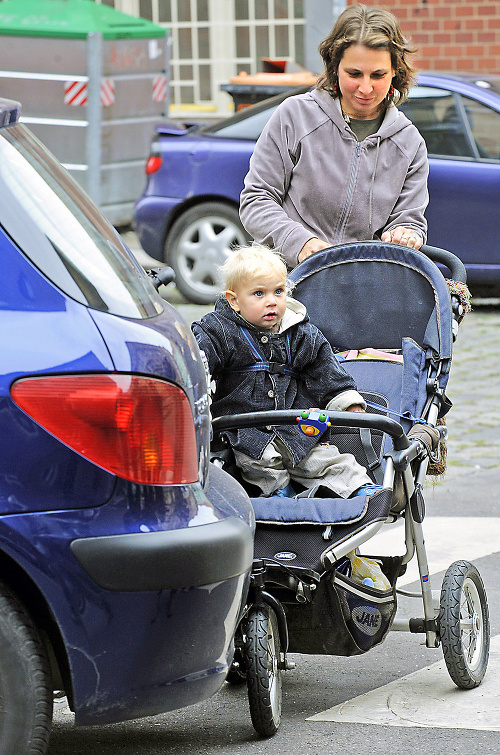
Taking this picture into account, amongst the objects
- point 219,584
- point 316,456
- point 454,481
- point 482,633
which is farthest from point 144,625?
point 454,481

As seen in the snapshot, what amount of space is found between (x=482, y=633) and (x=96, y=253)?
1836 millimetres

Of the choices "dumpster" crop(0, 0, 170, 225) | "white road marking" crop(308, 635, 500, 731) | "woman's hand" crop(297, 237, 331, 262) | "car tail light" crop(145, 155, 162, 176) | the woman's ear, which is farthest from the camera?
"dumpster" crop(0, 0, 170, 225)

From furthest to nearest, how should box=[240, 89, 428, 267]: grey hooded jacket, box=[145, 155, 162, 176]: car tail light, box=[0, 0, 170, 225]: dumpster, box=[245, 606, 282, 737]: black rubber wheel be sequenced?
box=[0, 0, 170, 225]: dumpster < box=[145, 155, 162, 176]: car tail light < box=[240, 89, 428, 267]: grey hooded jacket < box=[245, 606, 282, 737]: black rubber wheel

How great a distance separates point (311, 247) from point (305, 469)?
0.93 m

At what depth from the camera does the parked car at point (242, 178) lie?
Result: 10.2 m

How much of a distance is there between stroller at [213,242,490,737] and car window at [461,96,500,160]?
5.97 meters

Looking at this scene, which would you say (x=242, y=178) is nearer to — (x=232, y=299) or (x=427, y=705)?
(x=232, y=299)

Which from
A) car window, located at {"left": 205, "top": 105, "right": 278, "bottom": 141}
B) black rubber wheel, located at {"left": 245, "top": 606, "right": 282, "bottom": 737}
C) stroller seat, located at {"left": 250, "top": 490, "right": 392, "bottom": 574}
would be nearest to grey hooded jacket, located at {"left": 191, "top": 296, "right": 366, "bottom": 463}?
stroller seat, located at {"left": 250, "top": 490, "right": 392, "bottom": 574}

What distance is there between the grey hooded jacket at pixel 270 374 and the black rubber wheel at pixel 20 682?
1.11 meters

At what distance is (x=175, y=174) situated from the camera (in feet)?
35.9

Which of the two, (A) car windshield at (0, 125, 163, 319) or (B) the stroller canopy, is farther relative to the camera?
(B) the stroller canopy

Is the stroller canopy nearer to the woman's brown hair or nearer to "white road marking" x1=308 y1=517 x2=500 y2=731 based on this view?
the woman's brown hair

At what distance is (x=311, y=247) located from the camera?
447 cm

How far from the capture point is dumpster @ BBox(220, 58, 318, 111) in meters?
12.4
